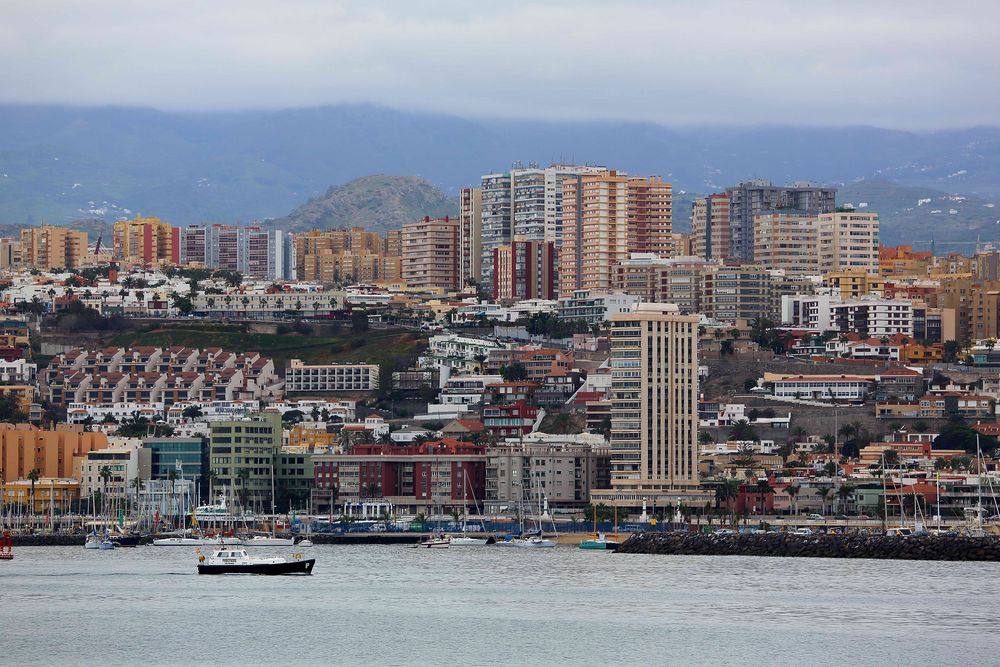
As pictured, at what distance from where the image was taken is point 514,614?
2670 inches

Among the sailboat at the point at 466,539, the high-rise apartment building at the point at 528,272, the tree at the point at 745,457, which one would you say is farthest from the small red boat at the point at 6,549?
the high-rise apartment building at the point at 528,272

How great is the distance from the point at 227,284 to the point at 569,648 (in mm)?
119842

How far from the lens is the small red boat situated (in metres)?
96.2

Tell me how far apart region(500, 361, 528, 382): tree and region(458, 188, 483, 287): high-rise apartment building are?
44435 mm

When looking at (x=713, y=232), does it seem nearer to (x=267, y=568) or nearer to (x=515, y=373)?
(x=515, y=373)

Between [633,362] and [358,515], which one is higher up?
[633,362]

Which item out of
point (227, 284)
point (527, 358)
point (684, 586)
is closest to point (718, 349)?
point (527, 358)

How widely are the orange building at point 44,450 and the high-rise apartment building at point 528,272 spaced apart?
5308 cm

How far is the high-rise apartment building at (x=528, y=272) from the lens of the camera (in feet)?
570

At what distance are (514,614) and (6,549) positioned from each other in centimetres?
3934

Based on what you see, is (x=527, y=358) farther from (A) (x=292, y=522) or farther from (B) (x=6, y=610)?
(B) (x=6, y=610)

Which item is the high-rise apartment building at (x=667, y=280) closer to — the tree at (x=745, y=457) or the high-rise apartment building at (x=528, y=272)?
the high-rise apartment building at (x=528, y=272)

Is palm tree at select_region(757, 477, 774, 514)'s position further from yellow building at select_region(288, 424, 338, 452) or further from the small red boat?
the small red boat

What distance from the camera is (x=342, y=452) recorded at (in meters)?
122
